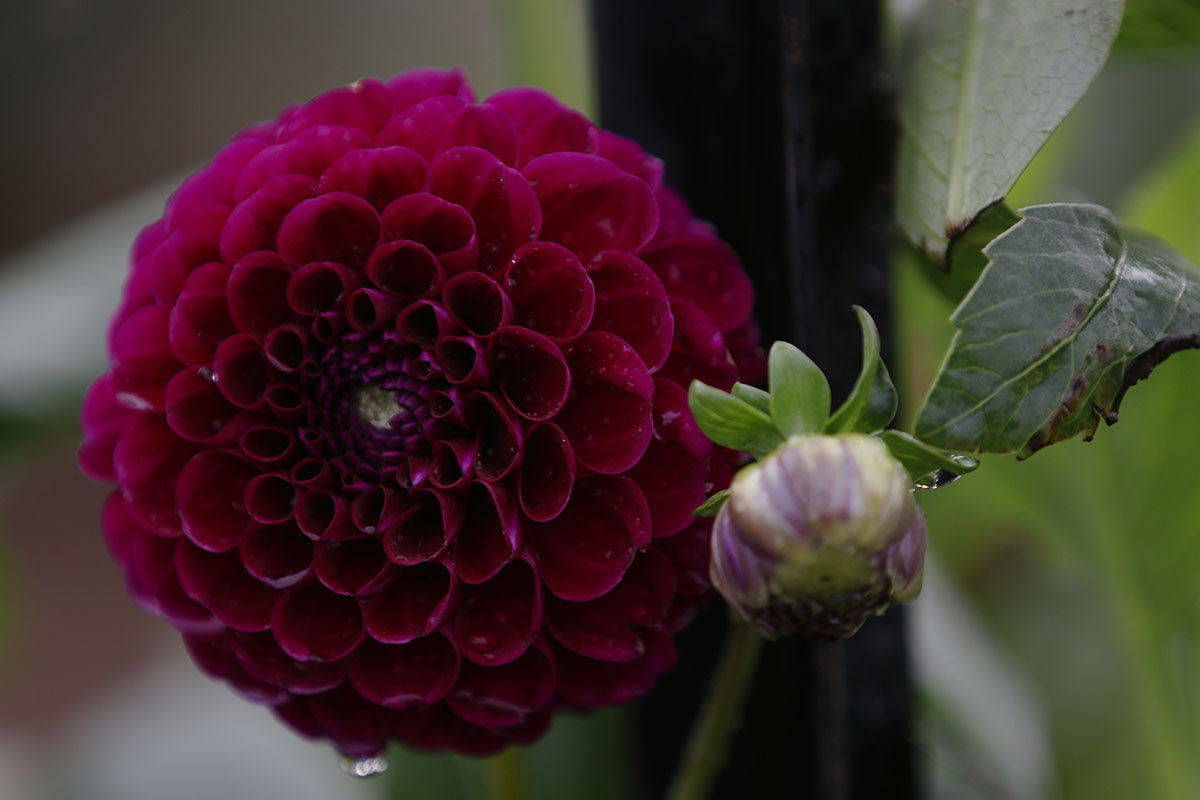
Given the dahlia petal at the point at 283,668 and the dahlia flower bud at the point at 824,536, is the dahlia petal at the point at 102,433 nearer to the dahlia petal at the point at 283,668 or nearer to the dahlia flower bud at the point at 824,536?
the dahlia petal at the point at 283,668

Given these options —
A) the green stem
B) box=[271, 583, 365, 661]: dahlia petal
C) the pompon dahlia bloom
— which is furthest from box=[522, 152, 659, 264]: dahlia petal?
the green stem

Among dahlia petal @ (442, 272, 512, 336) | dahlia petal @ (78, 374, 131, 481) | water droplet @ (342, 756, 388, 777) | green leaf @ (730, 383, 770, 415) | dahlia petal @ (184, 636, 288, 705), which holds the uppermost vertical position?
dahlia petal @ (442, 272, 512, 336)

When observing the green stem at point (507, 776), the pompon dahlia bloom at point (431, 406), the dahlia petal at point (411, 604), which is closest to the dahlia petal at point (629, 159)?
the pompon dahlia bloom at point (431, 406)

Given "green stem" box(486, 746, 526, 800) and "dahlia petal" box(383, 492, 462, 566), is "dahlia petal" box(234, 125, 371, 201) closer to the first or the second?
"dahlia petal" box(383, 492, 462, 566)

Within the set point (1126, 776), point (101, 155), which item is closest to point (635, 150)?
point (1126, 776)

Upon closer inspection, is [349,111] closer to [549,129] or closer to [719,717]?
[549,129]

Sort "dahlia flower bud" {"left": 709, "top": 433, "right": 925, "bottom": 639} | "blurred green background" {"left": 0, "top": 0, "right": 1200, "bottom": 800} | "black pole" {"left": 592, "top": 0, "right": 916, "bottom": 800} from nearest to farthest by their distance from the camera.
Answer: "dahlia flower bud" {"left": 709, "top": 433, "right": 925, "bottom": 639} → "black pole" {"left": 592, "top": 0, "right": 916, "bottom": 800} → "blurred green background" {"left": 0, "top": 0, "right": 1200, "bottom": 800}

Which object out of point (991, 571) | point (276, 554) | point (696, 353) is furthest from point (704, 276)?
point (991, 571)
